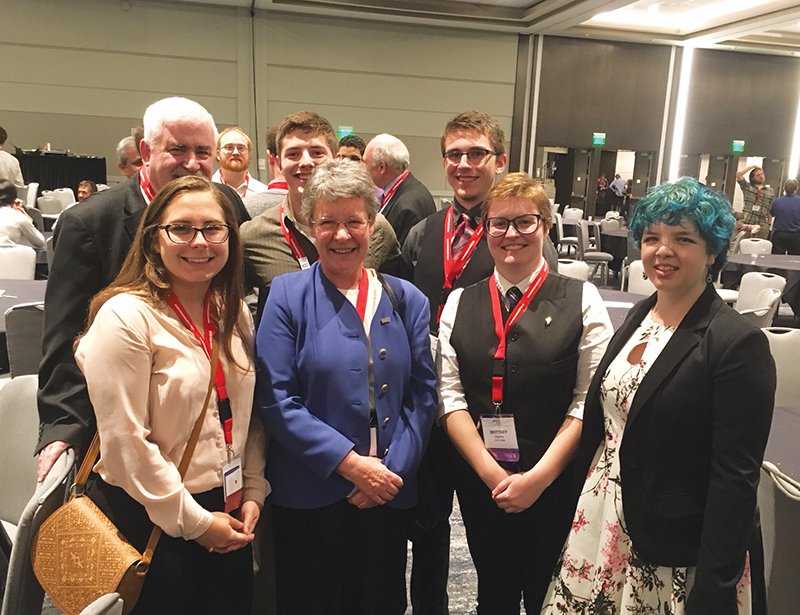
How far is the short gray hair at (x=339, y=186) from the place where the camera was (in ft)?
5.43

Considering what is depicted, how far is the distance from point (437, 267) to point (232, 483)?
107 cm

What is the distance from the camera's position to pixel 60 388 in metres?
1.63

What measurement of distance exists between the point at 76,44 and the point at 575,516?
11.2 meters

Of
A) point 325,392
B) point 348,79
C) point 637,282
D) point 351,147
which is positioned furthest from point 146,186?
point 348,79

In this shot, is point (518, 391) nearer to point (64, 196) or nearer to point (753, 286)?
point (753, 286)

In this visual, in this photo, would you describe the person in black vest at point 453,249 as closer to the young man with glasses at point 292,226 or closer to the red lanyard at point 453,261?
the red lanyard at point 453,261

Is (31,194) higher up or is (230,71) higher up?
(230,71)

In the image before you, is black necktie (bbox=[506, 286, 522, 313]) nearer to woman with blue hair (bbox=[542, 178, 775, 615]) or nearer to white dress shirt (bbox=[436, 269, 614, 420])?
white dress shirt (bbox=[436, 269, 614, 420])

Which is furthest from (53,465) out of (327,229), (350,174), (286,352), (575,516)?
(575,516)

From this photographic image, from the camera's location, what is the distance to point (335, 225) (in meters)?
1.67

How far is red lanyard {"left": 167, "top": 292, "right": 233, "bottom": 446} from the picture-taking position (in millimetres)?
1492

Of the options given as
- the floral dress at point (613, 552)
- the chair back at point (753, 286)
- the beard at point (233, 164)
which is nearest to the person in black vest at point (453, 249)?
the floral dress at point (613, 552)

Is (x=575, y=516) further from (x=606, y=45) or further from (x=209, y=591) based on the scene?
(x=606, y=45)

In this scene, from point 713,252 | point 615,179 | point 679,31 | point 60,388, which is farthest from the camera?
point 615,179
